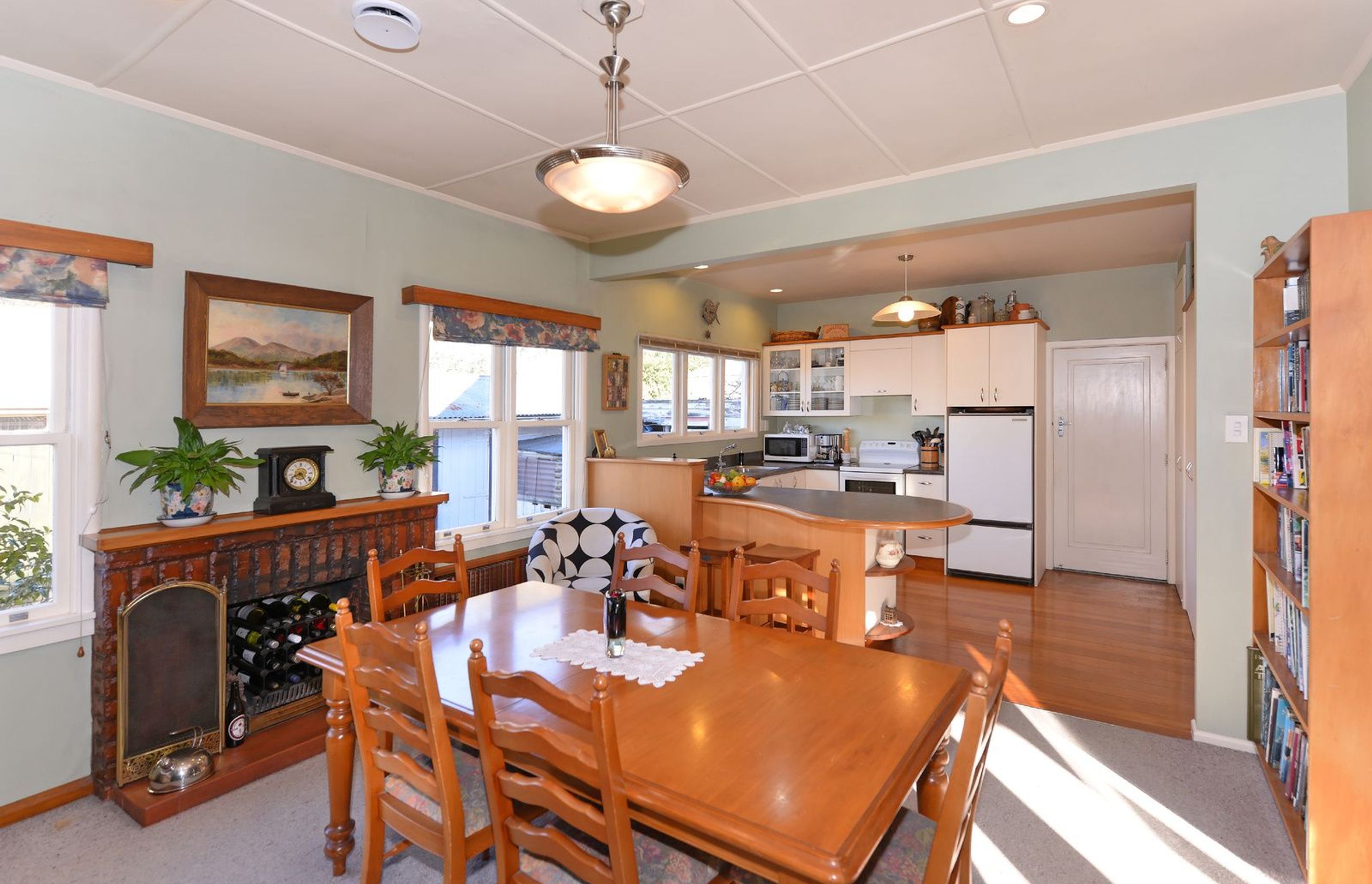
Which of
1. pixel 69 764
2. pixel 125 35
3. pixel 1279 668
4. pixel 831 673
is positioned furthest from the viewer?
pixel 69 764

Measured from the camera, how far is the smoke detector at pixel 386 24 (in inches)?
78.8

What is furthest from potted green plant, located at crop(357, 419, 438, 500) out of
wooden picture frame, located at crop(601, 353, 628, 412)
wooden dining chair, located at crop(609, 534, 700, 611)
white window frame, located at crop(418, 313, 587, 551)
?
wooden picture frame, located at crop(601, 353, 628, 412)

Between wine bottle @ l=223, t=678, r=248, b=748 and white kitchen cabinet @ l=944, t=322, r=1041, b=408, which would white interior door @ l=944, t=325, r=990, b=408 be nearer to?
white kitchen cabinet @ l=944, t=322, r=1041, b=408

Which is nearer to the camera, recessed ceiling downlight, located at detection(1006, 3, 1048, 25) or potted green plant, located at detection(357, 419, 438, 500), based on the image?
recessed ceiling downlight, located at detection(1006, 3, 1048, 25)

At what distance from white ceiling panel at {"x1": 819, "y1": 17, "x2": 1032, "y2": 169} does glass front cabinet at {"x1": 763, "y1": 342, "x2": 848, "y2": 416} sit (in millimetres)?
3538

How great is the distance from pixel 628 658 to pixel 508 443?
250 centimetres

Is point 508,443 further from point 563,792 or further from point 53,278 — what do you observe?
point 563,792

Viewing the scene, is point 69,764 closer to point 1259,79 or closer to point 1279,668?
point 1279,668

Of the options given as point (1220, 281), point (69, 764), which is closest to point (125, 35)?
point (69, 764)

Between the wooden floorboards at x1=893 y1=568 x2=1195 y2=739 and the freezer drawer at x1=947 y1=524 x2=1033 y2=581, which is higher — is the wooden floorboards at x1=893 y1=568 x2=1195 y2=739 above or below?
below

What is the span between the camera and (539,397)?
4.43 m

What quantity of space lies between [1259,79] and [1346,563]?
1.77m

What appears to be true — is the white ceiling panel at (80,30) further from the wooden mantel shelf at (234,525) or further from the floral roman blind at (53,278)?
the wooden mantel shelf at (234,525)

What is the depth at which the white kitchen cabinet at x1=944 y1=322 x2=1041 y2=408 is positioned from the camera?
5.48 meters
